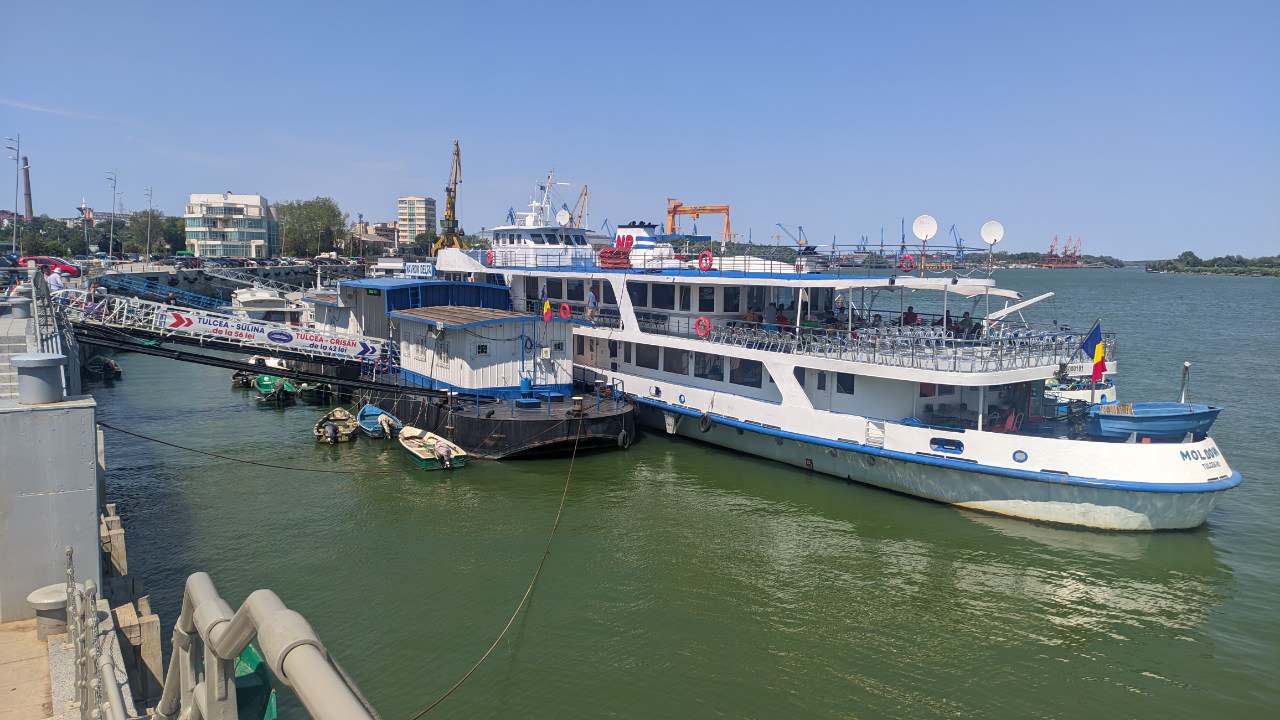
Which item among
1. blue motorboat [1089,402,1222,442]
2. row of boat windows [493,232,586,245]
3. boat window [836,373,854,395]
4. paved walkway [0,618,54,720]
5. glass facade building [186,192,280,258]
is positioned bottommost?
paved walkway [0,618,54,720]

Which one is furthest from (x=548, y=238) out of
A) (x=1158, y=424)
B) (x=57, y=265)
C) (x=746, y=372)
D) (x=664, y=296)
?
(x=57, y=265)

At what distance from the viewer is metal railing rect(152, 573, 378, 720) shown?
2.24m

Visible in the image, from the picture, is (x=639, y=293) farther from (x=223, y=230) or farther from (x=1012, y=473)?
(x=223, y=230)

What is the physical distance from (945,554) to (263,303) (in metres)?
44.3

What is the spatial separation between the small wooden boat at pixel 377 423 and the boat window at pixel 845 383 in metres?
14.2

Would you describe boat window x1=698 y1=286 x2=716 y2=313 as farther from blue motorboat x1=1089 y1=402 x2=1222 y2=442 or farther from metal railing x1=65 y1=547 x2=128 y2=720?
metal railing x1=65 y1=547 x2=128 y2=720

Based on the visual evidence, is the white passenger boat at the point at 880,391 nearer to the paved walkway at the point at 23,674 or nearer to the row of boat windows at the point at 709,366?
the row of boat windows at the point at 709,366

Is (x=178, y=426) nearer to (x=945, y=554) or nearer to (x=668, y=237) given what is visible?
(x=668, y=237)

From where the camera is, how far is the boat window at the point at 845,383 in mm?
21938

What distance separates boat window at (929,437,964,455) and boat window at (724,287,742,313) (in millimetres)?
8555

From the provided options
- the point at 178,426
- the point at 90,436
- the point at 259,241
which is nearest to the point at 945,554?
the point at 90,436

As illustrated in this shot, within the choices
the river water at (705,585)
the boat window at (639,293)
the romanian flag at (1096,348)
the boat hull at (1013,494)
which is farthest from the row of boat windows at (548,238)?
the romanian flag at (1096,348)

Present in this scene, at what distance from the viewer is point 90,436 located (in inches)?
343

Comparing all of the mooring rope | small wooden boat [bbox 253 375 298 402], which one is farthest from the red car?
the mooring rope
